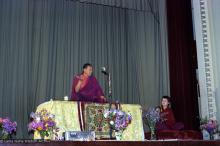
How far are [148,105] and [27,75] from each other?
2.48 metres

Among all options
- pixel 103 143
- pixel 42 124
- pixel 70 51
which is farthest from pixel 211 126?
pixel 103 143

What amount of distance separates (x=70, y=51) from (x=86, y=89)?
2144 mm

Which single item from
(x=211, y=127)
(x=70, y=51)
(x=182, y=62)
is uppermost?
(x=70, y=51)

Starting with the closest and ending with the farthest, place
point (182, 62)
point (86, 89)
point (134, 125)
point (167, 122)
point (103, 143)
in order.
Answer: point (103, 143) < point (134, 125) < point (86, 89) < point (167, 122) < point (182, 62)

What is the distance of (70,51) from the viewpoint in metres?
7.57

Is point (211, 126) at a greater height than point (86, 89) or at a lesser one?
lesser

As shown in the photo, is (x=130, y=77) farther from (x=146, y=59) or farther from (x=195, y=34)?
(x=195, y=34)

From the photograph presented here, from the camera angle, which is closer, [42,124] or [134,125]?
[42,124]

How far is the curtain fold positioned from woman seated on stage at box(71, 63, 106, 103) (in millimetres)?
1726

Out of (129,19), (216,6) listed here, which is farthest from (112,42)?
(216,6)

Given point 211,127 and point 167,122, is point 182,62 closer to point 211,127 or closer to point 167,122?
point 167,122

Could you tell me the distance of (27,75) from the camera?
23.3ft

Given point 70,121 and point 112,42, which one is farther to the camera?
point 112,42

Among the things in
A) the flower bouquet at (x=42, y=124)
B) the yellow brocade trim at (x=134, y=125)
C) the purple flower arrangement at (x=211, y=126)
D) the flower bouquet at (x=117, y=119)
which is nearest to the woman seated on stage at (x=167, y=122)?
the purple flower arrangement at (x=211, y=126)
